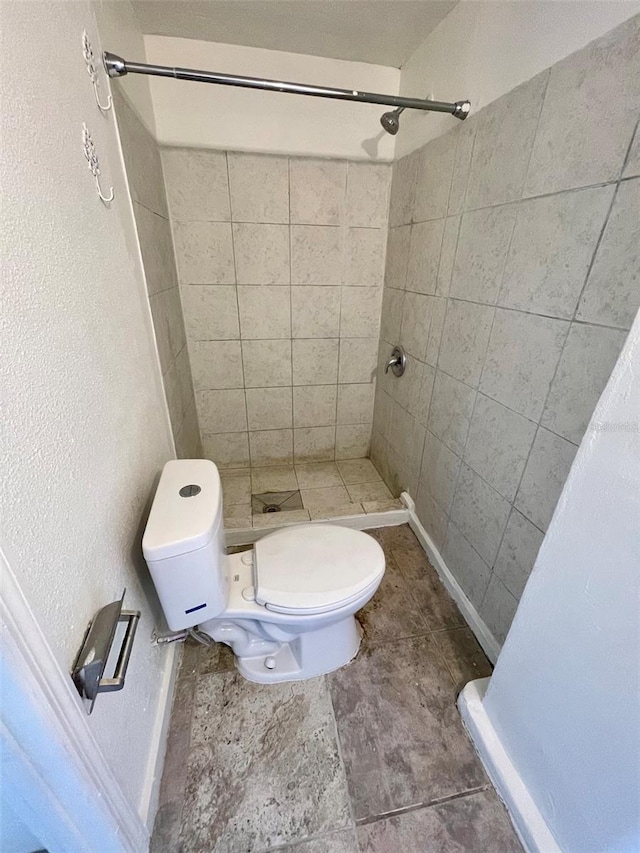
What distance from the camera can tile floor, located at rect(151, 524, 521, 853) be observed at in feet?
2.77

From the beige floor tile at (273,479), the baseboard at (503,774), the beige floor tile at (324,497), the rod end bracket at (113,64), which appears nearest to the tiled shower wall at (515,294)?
the baseboard at (503,774)

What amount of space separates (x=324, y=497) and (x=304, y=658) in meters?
0.90

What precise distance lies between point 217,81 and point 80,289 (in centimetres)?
80

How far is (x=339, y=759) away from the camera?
3.19 ft

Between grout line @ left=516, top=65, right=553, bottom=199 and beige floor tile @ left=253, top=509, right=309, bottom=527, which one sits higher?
grout line @ left=516, top=65, right=553, bottom=199

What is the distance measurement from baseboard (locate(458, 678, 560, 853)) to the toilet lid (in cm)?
45

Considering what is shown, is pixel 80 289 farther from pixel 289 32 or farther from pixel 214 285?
pixel 289 32

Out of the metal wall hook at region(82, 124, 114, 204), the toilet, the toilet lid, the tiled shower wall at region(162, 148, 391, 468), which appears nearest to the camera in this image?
the metal wall hook at region(82, 124, 114, 204)

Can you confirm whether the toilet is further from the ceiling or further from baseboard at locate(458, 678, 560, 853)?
the ceiling

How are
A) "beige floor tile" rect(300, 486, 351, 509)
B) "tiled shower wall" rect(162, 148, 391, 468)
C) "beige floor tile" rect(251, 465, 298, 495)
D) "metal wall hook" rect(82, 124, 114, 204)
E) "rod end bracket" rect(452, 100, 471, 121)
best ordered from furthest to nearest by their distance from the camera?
"beige floor tile" rect(251, 465, 298, 495) < "beige floor tile" rect(300, 486, 351, 509) < "tiled shower wall" rect(162, 148, 391, 468) < "rod end bracket" rect(452, 100, 471, 121) < "metal wall hook" rect(82, 124, 114, 204)

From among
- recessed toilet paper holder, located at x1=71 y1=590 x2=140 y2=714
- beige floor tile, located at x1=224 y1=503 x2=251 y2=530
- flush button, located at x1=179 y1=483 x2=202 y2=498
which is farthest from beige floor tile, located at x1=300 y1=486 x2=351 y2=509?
recessed toilet paper holder, located at x1=71 y1=590 x2=140 y2=714

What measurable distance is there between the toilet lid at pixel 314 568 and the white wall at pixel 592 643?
1.37ft

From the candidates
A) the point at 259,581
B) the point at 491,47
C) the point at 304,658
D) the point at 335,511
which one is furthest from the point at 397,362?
the point at 304,658

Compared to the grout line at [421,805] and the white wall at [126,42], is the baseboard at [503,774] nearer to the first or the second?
the grout line at [421,805]
